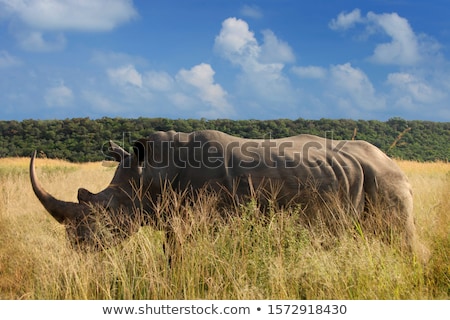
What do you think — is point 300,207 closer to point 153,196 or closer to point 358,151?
point 358,151

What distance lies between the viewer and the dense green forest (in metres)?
33.9

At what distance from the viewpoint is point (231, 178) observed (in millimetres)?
5168

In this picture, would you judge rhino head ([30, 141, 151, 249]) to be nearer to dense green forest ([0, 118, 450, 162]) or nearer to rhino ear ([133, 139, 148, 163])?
rhino ear ([133, 139, 148, 163])

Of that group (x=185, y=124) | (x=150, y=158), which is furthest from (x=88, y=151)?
(x=150, y=158)

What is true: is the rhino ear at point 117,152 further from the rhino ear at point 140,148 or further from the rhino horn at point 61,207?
the rhino horn at point 61,207

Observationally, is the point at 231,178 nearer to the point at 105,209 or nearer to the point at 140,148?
the point at 140,148

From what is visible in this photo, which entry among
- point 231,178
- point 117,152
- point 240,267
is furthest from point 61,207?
point 240,267

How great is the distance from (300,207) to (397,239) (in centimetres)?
113

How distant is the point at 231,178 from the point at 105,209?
4.40 feet

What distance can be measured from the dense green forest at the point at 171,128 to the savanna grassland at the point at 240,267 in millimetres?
26339

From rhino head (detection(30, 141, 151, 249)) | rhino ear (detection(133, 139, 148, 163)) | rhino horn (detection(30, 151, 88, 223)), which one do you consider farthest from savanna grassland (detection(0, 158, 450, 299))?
rhino ear (detection(133, 139, 148, 163))

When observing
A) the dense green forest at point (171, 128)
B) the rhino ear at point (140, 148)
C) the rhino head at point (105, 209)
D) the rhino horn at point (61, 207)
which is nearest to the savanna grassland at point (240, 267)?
the rhino head at point (105, 209)

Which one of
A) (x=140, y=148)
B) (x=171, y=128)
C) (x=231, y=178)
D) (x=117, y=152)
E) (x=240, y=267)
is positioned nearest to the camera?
(x=240, y=267)

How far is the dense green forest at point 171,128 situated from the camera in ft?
111
